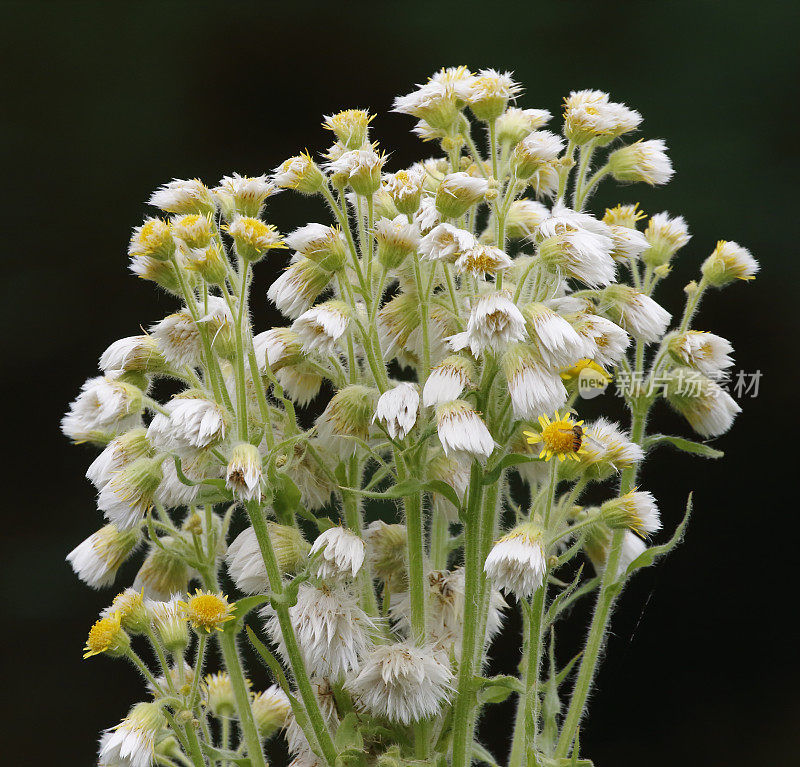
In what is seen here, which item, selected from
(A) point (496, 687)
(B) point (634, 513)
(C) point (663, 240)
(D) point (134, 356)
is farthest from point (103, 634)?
(C) point (663, 240)

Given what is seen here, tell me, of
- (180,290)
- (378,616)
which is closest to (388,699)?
(378,616)

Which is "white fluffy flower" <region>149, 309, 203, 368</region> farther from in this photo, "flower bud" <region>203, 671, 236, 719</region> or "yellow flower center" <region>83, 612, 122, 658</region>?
"flower bud" <region>203, 671, 236, 719</region>

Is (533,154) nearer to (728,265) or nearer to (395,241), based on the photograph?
(395,241)

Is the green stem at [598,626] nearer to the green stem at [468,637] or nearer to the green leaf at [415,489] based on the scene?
the green stem at [468,637]

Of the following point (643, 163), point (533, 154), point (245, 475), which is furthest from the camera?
point (643, 163)

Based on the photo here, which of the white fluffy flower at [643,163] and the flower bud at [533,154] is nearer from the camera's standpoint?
the flower bud at [533,154]

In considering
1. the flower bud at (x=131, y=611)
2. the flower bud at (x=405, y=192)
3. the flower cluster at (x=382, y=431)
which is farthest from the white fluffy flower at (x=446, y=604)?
the flower bud at (x=405, y=192)

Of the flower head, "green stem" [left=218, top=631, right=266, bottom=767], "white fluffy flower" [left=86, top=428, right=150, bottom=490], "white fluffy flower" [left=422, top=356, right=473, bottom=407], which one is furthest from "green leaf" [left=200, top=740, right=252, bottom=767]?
the flower head
